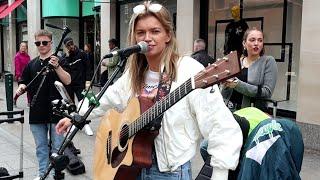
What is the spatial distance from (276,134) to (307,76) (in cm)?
426

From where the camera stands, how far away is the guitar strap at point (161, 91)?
2219 mm

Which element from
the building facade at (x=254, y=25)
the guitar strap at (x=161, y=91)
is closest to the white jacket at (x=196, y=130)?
the guitar strap at (x=161, y=91)

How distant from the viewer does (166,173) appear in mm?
2311

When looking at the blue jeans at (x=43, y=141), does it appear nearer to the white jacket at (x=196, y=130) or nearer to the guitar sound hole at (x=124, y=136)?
the guitar sound hole at (x=124, y=136)

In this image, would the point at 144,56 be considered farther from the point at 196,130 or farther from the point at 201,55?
the point at 201,55

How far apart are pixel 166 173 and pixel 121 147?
327 mm

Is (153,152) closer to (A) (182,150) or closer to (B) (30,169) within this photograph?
(A) (182,150)

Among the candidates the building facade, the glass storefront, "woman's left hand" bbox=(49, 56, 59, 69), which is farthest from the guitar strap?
the glass storefront

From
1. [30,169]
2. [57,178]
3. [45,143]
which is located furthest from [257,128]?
[30,169]

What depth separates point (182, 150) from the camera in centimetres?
224

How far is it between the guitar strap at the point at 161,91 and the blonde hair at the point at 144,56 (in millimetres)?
30

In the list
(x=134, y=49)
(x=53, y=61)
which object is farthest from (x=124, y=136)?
(x=53, y=61)

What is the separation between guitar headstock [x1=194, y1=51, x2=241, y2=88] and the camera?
192cm

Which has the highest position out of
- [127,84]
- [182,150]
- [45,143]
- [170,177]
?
[127,84]
